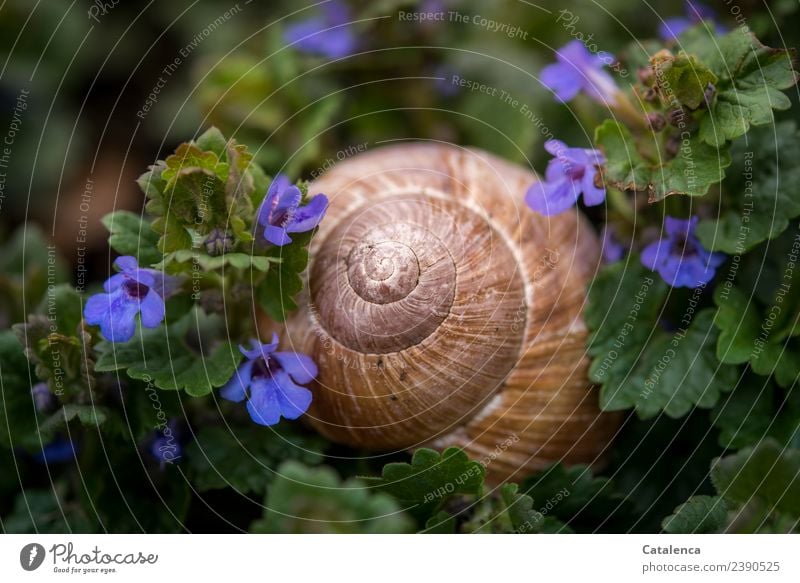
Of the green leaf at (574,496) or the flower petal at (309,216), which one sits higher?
the flower petal at (309,216)

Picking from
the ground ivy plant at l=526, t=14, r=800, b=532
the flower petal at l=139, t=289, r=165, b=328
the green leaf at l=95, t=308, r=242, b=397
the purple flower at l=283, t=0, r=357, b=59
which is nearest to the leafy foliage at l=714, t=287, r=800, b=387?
the ground ivy plant at l=526, t=14, r=800, b=532

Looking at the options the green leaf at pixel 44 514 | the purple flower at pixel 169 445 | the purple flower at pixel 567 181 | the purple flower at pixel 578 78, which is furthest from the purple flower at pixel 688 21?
the green leaf at pixel 44 514

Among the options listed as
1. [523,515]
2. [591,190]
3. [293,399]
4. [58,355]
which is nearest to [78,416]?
[58,355]

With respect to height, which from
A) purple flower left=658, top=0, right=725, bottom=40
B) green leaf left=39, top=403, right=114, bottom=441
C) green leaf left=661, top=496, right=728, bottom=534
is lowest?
green leaf left=661, top=496, right=728, bottom=534

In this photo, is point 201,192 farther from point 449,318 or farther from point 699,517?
point 699,517

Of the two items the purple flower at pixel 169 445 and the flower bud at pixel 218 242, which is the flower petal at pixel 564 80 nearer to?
the flower bud at pixel 218 242

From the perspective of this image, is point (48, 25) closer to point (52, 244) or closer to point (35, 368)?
point (52, 244)

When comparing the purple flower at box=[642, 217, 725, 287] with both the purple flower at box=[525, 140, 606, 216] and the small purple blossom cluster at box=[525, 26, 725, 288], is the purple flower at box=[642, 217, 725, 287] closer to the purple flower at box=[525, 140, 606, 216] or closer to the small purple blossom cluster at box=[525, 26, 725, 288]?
the small purple blossom cluster at box=[525, 26, 725, 288]
